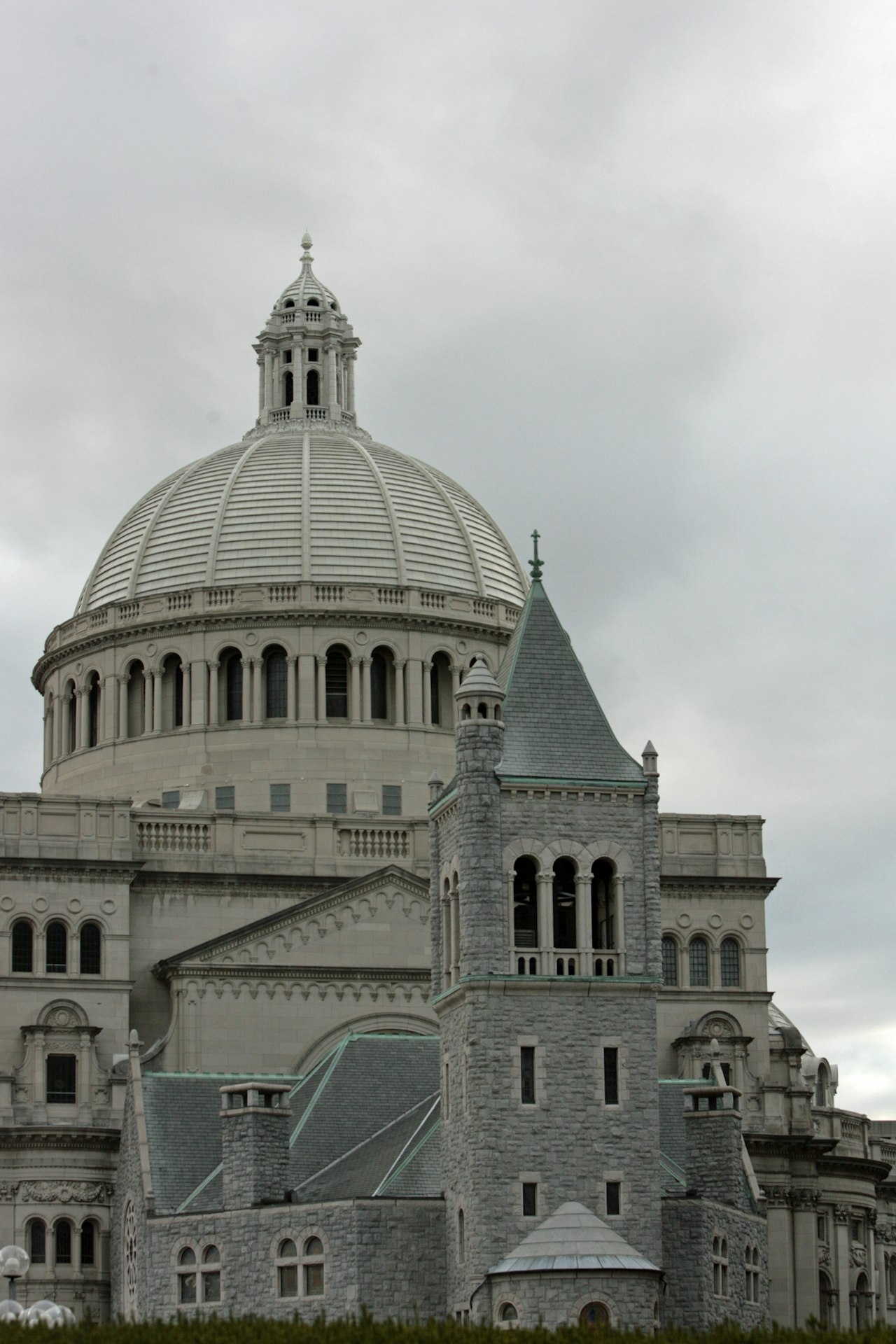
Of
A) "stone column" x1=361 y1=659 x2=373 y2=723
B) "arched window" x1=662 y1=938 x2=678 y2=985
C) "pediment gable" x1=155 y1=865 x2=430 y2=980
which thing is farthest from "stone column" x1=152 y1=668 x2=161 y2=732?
"arched window" x1=662 y1=938 x2=678 y2=985

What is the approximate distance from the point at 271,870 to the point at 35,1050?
950 centimetres

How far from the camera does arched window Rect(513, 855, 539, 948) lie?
64562 mm

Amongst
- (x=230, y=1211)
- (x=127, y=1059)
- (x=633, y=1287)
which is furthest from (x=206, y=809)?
(x=633, y=1287)

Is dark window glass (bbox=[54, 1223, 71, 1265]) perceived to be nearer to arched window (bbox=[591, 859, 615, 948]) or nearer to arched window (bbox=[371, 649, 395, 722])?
arched window (bbox=[591, 859, 615, 948])

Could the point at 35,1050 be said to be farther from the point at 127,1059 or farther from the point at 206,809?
the point at 206,809

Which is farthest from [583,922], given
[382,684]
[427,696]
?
[382,684]

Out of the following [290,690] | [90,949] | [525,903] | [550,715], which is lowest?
[525,903]

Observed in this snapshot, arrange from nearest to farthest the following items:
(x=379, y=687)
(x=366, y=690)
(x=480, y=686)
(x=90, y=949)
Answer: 1. (x=480, y=686)
2. (x=90, y=949)
3. (x=366, y=690)
4. (x=379, y=687)

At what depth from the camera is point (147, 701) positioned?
95.1 m

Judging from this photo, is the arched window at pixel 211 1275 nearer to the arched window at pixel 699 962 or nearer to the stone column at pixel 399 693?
the arched window at pixel 699 962

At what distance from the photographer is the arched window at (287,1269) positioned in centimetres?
6425

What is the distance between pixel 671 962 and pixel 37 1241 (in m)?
21.4

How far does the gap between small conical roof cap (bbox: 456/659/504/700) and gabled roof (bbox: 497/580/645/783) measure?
1.47 feet

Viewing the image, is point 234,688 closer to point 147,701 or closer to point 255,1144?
point 147,701
